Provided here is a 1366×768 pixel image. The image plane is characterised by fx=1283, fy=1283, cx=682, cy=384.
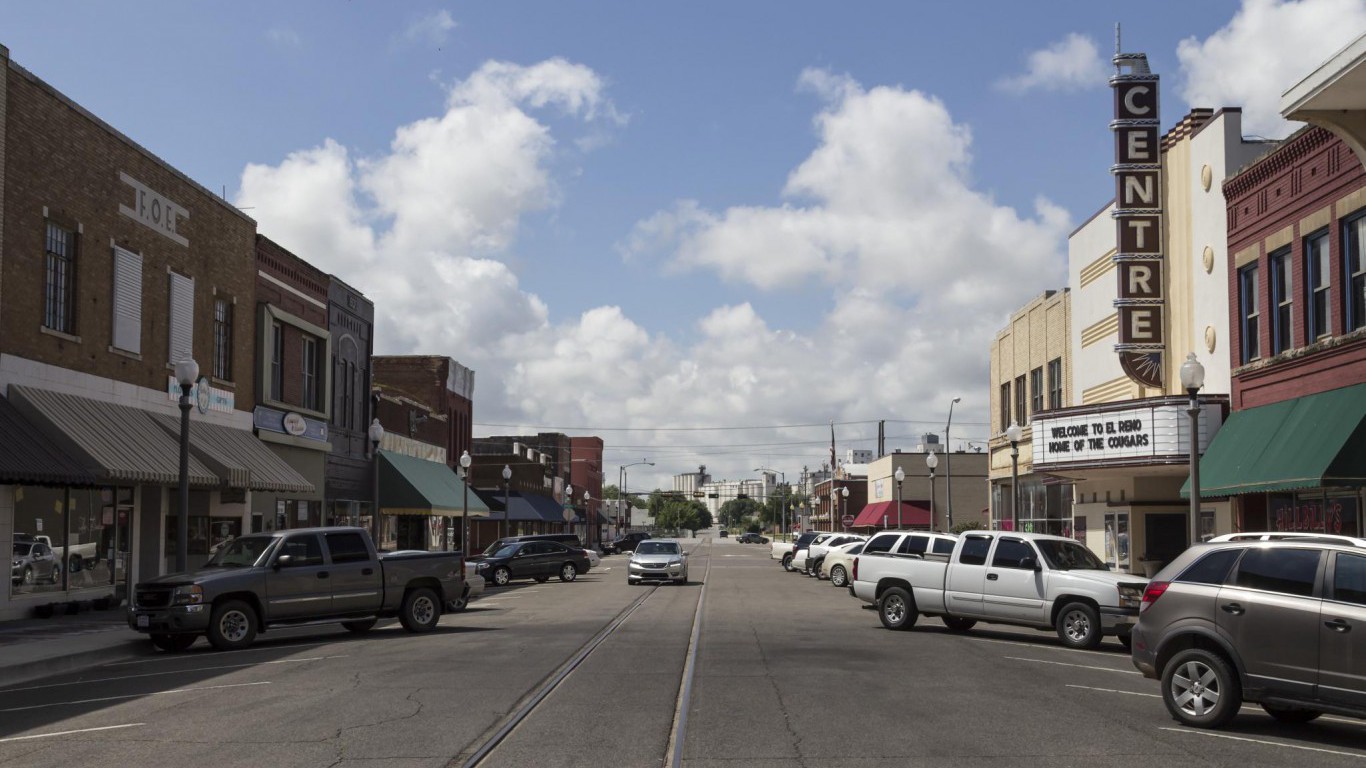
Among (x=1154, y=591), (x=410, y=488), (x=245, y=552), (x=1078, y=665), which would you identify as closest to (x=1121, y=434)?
(x=1078, y=665)

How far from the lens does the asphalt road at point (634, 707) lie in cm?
1041

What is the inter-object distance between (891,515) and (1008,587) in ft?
181

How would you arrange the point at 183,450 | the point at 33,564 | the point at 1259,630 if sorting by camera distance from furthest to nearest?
the point at 33,564 < the point at 183,450 < the point at 1259,630

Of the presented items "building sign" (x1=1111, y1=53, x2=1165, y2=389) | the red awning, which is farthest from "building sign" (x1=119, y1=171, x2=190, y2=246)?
the red awning

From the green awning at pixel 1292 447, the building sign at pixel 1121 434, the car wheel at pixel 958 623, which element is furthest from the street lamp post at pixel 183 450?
the building sign at pixel 1121 434

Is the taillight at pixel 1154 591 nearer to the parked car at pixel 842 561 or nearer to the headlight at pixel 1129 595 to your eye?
the headlight at pixel 1129 595

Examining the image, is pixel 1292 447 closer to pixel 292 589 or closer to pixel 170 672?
pixel 292 589

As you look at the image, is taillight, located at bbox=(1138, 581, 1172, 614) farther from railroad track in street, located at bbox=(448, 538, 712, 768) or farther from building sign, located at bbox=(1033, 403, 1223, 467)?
building sign, located at bbox=(1033, 403, 1223, 467)

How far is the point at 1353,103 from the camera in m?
18.1

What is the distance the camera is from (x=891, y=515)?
7538 centimetres

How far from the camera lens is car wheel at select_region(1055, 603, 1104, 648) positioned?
1964 centimetres

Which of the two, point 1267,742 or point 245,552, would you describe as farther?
point 245,552

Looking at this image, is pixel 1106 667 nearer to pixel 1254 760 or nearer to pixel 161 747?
pixel 1254 760

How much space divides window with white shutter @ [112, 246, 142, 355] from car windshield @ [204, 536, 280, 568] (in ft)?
28.9
